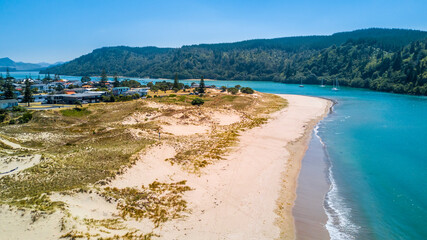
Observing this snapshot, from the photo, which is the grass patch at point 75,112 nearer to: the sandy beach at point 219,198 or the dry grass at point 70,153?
the dry grass at point 70,153

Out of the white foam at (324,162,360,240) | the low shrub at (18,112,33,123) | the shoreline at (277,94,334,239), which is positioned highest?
the low shrub at (18,112,33,123)

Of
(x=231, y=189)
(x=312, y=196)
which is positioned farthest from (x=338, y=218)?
(x=231, y=189)

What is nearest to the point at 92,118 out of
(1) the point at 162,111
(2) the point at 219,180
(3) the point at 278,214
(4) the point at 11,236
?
(1) the point at 162,111

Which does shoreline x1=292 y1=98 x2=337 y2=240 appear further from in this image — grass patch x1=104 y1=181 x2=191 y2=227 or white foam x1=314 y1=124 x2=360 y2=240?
grass patch x1=104 y1=181 x2=191 y2=227

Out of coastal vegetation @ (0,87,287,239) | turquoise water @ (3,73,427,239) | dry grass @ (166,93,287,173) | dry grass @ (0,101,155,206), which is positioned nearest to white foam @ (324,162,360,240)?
turquoise water @ (3,73,427,239)

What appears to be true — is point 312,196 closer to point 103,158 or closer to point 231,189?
point 231,189

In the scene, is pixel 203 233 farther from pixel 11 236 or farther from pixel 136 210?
pixel 11 236

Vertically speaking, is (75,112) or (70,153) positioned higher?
(75,112)

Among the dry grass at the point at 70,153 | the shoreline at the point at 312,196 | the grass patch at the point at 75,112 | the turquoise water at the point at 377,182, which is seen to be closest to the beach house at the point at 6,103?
the grass patch at the point at 75,112

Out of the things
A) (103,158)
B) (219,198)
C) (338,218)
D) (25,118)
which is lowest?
(338,218)
